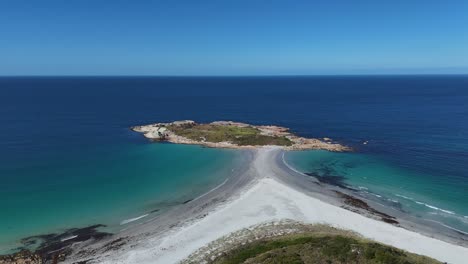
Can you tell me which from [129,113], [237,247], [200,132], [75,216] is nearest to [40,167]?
[75,216]

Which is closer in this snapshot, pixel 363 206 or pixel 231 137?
pixel 363 206

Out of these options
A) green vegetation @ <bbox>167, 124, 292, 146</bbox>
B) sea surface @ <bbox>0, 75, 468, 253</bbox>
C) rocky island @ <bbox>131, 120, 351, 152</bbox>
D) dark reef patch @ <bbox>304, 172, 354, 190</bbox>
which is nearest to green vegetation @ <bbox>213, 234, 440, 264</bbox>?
sea surface @ <bbox>0, 75, 468, 253</bbox>

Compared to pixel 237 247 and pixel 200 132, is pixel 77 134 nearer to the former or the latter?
pixel 200 132

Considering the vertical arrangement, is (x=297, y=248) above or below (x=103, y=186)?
above

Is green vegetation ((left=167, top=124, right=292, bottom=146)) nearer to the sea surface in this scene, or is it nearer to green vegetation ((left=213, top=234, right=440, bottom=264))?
the sea surface

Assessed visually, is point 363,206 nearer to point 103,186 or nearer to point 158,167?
point 158,167

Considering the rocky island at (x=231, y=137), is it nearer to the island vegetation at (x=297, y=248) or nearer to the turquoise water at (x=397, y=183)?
the turquoise water at (x=397, y=183)

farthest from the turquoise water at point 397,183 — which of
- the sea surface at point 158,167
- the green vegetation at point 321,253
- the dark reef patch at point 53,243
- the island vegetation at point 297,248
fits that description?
the dark reef patch at point 53,243

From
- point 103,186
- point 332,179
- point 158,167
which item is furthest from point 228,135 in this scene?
point 103,186

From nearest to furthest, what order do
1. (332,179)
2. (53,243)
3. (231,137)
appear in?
(53,243) < (332,179) < (231,137)
